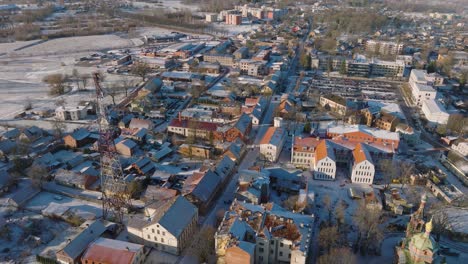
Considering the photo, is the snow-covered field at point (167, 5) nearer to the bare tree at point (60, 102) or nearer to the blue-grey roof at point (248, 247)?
the bare tree at point (60, 102)

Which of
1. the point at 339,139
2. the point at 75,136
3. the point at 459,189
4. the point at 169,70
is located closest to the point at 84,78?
the point at 169,70

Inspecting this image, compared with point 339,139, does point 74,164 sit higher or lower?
lower

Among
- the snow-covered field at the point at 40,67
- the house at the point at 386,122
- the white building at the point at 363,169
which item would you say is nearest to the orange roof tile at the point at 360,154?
the white building at the point at 363,169

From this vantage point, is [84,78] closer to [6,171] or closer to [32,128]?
[32,128]

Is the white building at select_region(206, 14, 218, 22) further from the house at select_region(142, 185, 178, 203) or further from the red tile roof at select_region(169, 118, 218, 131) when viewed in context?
the house at select_region(142, 185, 178, 203)

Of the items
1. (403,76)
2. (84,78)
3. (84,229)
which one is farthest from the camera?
(403,76)

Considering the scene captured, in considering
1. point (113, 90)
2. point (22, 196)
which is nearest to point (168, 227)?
point (22, 196)

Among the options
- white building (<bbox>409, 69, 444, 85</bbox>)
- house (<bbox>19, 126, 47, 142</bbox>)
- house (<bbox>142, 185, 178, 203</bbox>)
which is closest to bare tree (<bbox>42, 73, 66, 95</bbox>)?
house (<bbox>19, 126, 47, 142</bbox>)
